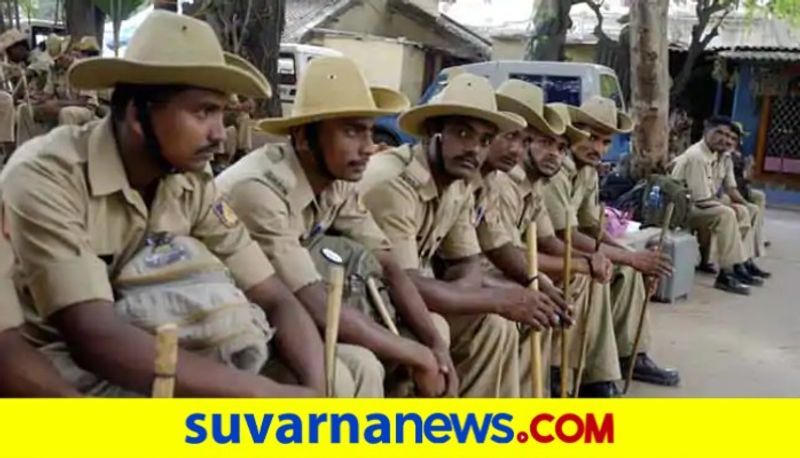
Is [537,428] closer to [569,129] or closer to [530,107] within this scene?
[530,107]

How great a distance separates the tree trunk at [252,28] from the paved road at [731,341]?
303cm

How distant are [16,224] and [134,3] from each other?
7313 mm

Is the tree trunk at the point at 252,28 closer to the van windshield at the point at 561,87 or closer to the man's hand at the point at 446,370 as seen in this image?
the man's hand at the point at 446,370

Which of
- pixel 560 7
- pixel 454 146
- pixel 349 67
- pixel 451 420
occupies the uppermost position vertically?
pixel 560 7

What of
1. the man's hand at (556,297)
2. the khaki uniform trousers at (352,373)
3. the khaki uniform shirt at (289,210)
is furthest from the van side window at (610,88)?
the khaki uniform trousers at (352,373)

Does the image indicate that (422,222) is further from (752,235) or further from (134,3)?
(134,3)

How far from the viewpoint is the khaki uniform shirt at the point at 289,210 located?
269cm

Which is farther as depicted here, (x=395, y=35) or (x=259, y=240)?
(x=395, y=35)

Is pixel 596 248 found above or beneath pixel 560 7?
beneath

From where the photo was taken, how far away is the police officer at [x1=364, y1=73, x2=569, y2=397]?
325cm

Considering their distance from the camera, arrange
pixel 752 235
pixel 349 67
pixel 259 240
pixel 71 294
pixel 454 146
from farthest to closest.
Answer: pixel 752 235
pixel 454 146
pixel 349 67
pixel 259 240
pixel 71 294

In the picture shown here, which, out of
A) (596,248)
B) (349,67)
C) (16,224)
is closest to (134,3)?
(596,248)

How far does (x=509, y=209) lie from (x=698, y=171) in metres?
3.88

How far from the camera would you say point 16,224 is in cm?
205
